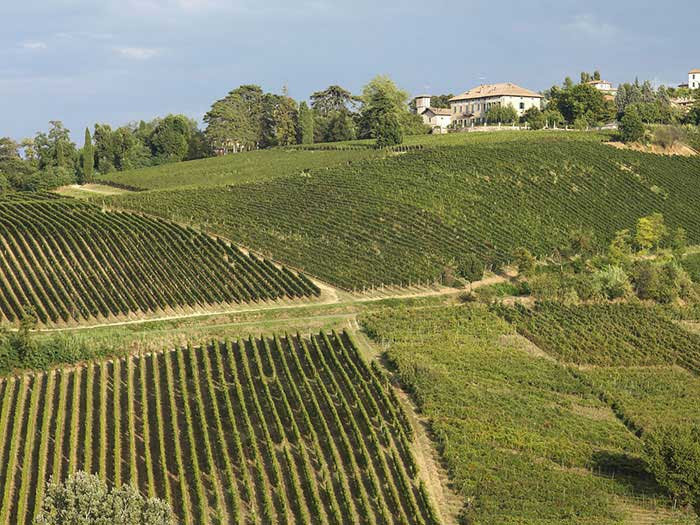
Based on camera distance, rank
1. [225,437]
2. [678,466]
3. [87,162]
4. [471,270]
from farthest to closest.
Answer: [87,162], [471,270], [225,437], [678,466]

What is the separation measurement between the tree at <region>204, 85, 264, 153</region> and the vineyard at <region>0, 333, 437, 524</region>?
8685cm

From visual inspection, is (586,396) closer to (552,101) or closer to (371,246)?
(371,246)

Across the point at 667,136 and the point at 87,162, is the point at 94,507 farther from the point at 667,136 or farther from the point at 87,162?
the point at 667,136

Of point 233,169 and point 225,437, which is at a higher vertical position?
point 233,169

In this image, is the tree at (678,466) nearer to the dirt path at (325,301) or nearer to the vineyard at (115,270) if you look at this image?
the dirt path at (325,301)

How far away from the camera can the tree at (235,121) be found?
128m

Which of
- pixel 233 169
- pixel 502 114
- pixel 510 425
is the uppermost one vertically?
pixel 502 114

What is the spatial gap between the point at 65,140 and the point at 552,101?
7041 centimetres

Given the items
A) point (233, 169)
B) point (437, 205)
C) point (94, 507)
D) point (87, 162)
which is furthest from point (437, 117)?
point (94, 507)

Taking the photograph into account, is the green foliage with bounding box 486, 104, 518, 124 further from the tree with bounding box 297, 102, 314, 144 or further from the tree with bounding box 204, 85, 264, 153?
the tree with bounding box 204, 85, 264, 153

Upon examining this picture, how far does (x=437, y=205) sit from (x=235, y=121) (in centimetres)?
6271

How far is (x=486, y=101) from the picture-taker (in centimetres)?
13200

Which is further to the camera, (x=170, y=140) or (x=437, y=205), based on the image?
(x=170, y=140)

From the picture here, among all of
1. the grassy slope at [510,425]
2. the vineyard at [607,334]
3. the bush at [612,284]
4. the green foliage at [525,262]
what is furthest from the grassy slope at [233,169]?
the grassy slope at [510,425]
